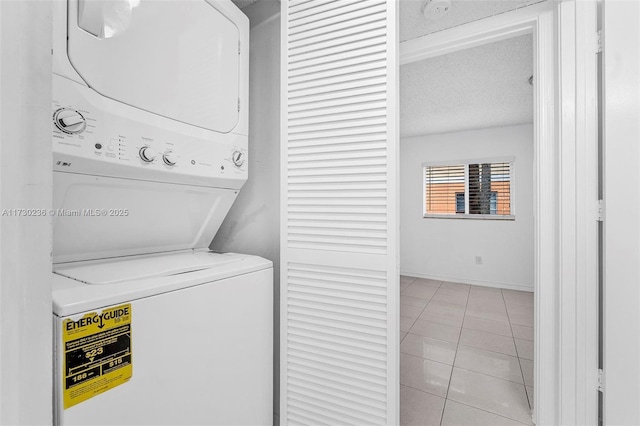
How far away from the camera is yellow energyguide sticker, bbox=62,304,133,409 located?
2.22 ft

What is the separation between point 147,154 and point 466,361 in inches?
99.3

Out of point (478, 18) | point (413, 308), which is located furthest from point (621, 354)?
point (413, 308)

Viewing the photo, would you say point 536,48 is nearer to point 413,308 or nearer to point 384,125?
point 384,125

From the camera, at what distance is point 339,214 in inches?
49.4

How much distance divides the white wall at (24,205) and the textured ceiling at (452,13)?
5.94ft

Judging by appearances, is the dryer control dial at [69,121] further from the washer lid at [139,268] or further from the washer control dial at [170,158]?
the washer lid at [139,268]

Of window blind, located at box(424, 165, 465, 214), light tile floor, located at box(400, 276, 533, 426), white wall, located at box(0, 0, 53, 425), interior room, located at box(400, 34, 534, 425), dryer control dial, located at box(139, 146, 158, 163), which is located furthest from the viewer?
window blind, located at box(424, 165, 465, 214)

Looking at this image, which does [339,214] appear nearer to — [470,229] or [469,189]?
[470,229]

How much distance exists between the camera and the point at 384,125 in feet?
3.83

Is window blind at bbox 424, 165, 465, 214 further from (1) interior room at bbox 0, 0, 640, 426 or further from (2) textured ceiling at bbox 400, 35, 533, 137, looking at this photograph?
(1) interior room at bbox 0, 0, 640, 426

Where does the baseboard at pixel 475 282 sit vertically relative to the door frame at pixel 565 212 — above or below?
below

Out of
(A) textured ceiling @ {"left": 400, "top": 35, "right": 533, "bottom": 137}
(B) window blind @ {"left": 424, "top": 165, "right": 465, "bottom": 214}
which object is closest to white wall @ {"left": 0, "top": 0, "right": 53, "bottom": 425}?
(A) textured ceiling @ {"left": 400, "top": 35, "right": 533, "bottom": 137}

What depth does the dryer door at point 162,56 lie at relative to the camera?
839mm

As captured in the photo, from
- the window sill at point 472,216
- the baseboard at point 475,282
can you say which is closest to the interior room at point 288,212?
the baseboard at point 475,282
